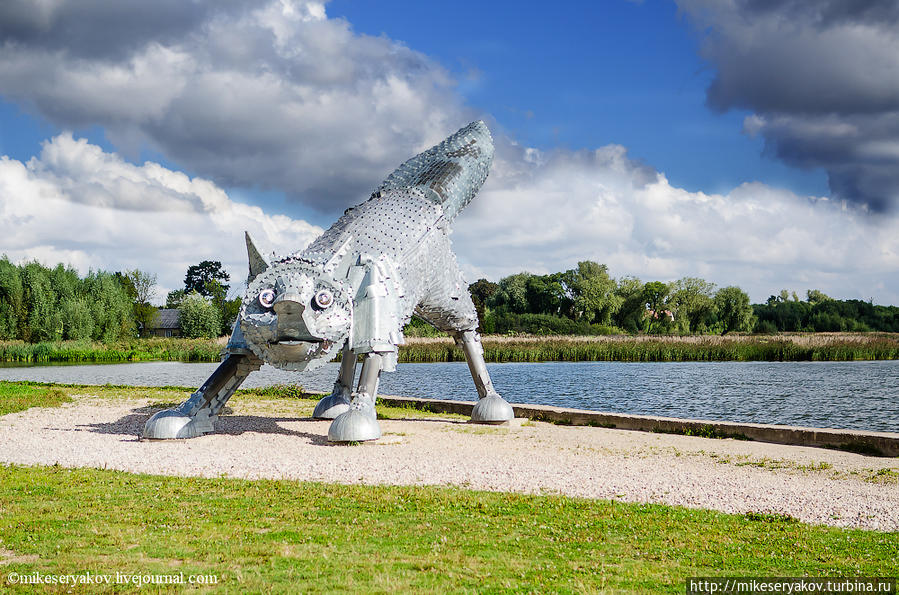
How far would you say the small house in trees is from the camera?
63.1 metres

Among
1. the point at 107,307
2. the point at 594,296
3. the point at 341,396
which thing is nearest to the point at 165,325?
the point at 107,307

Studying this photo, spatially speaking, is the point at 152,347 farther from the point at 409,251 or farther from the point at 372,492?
the point at 372,492

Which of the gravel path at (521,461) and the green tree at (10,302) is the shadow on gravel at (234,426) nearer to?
the gravel path at (521,461)

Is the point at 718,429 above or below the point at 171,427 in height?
below

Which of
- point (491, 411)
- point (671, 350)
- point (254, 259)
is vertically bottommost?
point (491, 411)

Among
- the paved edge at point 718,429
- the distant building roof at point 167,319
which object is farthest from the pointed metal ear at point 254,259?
the distant building roof at point 167,319

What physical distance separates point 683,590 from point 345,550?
2.08 m

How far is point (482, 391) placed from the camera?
1187cm

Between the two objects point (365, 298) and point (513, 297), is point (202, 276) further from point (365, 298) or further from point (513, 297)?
point (365, 298)

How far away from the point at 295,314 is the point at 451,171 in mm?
4333

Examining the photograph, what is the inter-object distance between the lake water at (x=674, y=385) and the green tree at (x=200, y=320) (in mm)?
23230

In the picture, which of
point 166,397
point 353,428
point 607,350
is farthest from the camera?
Answer: point 607,350

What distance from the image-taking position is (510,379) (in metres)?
23.0

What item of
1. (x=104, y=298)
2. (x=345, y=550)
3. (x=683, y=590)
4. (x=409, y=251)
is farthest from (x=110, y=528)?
(x=104, y=298)
